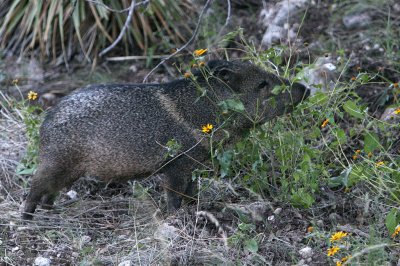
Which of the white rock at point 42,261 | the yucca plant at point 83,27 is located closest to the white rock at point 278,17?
the yucca plant at point 83,27

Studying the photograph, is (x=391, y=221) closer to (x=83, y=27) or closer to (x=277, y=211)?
(x=277, y=211)

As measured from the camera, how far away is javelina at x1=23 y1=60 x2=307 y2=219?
4.69 metres

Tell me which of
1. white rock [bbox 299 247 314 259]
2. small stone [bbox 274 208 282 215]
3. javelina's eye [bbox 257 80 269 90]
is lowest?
small stone [bbox 274 208 282 215]

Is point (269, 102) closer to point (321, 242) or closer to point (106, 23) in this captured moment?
point (321, 242)

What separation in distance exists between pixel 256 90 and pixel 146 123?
75cm

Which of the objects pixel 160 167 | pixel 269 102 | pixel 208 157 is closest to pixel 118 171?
pixel 160 167

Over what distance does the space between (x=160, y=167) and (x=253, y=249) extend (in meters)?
1.00

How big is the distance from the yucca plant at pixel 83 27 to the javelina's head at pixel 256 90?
7.74ft

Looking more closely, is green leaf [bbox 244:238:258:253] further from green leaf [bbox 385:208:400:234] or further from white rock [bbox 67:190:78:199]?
white rock [bbox 67:190:78:199]

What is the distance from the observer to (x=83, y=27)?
7.35 m

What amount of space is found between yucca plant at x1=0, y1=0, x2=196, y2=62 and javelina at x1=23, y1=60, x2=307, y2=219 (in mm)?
2369

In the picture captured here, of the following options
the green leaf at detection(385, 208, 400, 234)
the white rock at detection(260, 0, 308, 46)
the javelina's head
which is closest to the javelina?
the javelina's head

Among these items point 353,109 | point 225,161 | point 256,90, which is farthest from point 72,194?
point 353,109

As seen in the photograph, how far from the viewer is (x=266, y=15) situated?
732 centimetres
